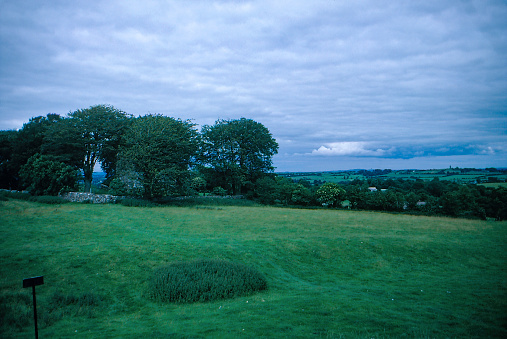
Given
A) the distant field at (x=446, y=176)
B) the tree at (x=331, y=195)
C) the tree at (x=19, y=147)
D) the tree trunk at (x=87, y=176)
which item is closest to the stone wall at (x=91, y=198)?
the tree trunk at (x=87, y=176)

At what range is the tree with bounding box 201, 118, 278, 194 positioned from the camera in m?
53.4

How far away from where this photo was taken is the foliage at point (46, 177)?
3503 centimetres

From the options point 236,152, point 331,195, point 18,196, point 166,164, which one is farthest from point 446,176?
point 18,196

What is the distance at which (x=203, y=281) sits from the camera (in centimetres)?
1194

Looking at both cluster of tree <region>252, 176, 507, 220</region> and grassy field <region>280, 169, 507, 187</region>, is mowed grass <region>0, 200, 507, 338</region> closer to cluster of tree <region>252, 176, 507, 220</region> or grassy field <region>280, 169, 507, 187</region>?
cluster of tree <region>252, 176, 507, 220</region>

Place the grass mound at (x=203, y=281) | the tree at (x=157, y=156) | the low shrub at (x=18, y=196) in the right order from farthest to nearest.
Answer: the tree at (x=157, y=156) < the low shrub at (x=18, y=196) < the grass mound at (x=203, y=281)

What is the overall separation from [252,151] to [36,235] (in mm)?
42353

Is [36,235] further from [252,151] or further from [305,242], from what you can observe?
[252,151]

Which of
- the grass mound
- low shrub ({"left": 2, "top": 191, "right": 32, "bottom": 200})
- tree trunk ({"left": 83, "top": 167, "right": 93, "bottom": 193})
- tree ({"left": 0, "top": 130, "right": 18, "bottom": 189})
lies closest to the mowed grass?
the grass mound

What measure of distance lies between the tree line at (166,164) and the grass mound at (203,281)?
80.5ft

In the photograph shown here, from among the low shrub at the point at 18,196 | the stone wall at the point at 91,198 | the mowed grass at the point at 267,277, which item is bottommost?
the mowed grass at the point at 267,277

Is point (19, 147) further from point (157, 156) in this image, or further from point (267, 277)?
point (267, 277)

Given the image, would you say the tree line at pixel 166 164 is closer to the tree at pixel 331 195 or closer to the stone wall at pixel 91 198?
the tree at pixel 331 195

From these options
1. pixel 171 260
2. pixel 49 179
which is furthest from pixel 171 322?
pixel 49 179
